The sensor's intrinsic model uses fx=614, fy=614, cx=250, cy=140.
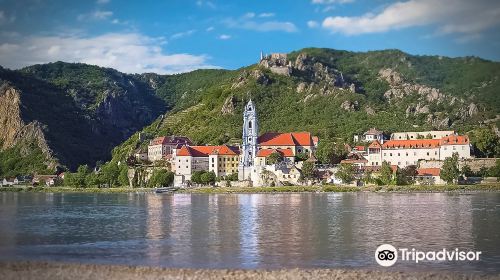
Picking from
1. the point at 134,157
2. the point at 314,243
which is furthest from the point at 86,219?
the point at 134,157

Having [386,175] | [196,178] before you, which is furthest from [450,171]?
[196,178]

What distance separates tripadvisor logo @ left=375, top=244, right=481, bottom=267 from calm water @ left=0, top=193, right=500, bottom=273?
408mm

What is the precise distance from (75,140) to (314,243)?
133436 mm

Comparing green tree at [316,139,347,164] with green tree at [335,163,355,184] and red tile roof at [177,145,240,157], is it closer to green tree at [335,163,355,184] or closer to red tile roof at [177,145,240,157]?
green tree at [335,163,355,184]

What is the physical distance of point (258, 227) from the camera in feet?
115

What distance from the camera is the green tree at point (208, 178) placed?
89500mm

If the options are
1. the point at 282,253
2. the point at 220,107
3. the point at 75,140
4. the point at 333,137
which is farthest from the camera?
the point at 75,140

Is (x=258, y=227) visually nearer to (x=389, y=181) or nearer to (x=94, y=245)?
(x=94, y=245)

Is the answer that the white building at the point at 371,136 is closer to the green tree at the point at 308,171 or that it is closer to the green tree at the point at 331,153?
the green tree at the point at 331,153

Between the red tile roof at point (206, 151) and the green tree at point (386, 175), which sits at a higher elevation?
the red tile roof at point (206, 151)

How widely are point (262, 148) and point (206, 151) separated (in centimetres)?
873

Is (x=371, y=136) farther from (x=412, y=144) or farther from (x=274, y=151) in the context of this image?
(x=274, y=151)

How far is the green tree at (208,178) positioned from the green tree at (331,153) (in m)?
15.7

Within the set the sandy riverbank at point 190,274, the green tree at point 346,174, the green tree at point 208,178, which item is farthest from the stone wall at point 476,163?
the sandy riverbank at point 190,274
